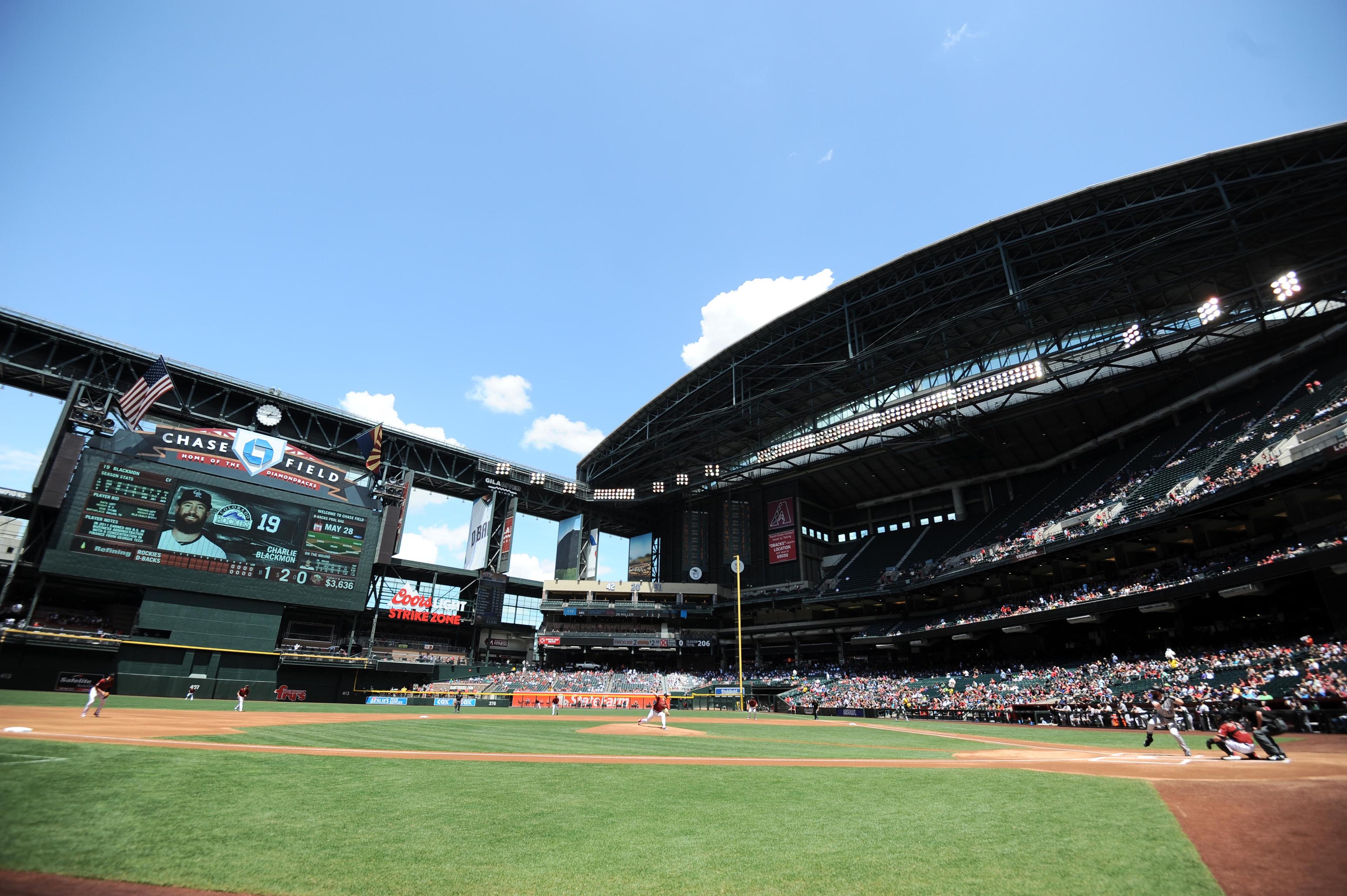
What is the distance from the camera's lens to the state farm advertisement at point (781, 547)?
61406 millimetres

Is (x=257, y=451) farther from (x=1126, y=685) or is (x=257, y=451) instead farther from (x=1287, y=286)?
(x=1287, y=286)

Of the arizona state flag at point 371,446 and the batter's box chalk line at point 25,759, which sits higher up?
the arizona state flag at point 371,446

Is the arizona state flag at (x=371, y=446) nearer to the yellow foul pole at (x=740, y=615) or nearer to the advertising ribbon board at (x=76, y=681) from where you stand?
the advertising ribbon board at (x=76, y=681)

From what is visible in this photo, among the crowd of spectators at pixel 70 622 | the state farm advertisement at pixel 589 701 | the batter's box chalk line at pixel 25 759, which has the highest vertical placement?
the crowd of spectators at pixel 70 622

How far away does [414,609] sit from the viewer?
5859cm

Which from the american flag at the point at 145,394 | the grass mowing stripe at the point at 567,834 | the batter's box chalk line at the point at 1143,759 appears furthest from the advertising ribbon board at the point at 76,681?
the batter's box chalk line at the point at 1143,759

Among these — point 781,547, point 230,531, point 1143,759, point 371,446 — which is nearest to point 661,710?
point 1143,759

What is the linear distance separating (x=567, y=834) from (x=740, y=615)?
42.7 metres

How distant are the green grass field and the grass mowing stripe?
0.03 metres

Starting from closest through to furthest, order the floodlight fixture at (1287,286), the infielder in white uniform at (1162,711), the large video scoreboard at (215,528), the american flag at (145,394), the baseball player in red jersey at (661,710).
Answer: the infielder in white uniform at (1162,711) < the baseball player in red jersey at (661,710) < the floodlight fixture at (1287,286) < the american flag at (145,394) < the large video scoreboard at (215,528)

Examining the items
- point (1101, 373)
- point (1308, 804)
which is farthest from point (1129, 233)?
point (1308, 804)

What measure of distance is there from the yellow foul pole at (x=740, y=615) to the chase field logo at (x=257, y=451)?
120 feet

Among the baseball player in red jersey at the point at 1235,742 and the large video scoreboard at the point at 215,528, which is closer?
the baseball player in red jersey at the point at 1235,742

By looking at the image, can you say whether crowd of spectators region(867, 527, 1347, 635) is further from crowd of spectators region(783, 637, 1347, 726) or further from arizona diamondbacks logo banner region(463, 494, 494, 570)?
arizona diamondbacks logo banner region(463, 494, 494, 570)
